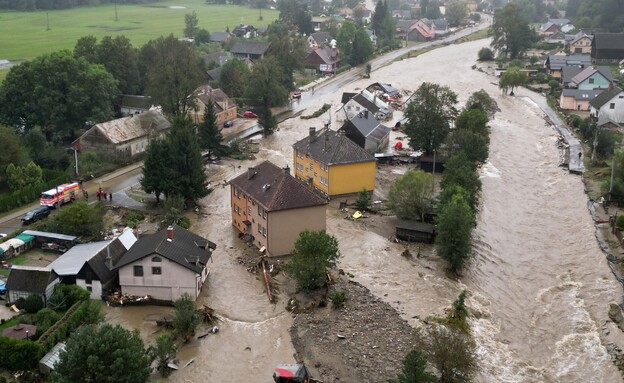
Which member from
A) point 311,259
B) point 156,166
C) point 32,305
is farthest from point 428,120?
point 32,305

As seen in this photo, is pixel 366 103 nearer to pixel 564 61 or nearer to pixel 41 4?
pixel 564 61

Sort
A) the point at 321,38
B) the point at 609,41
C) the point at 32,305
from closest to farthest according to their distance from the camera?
1. the point at 32,305
2. the point at 609,41
3. the point at 321,38

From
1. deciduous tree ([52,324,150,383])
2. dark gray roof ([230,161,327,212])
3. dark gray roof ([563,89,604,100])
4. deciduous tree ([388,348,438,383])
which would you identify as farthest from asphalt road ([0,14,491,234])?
dark gray roof ([563,89,604,100])

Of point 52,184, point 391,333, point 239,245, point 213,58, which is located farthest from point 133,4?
Result: point 391,333

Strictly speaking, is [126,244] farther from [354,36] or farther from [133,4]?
[133,4]

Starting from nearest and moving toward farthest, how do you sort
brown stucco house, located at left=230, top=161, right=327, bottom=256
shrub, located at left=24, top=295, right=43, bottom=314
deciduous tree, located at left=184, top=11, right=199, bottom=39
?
shrub, located at left=24, top=295, right=43, bottom=314
brown stucco house, located at left=230, top=161, right=327, bottom=256
deciduous tree, located at left=184, top=11, right=199, bottom=39

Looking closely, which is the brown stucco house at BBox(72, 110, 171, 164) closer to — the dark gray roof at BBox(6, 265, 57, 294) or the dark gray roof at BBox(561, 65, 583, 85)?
the dark gray roof at BBox(6, 265, 57, 294)

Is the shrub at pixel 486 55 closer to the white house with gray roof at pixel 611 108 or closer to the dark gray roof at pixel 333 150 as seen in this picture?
the white house with gray roof at pixel 611 108

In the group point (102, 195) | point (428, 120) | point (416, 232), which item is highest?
point (428, 120)
